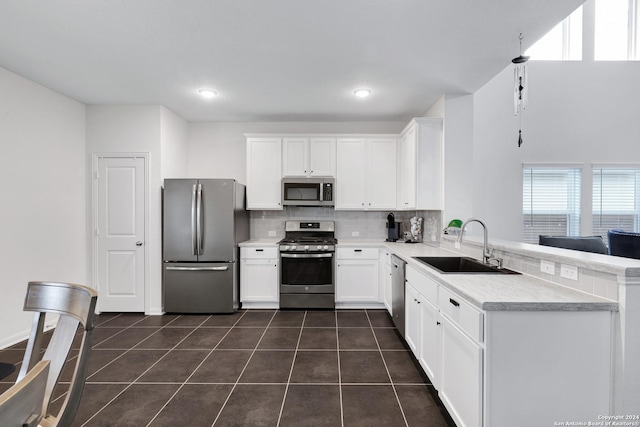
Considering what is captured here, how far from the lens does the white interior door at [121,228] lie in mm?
3828

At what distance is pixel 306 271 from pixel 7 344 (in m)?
3.11

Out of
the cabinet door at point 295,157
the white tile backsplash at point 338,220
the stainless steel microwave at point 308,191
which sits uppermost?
the cabinet door at point 295,157

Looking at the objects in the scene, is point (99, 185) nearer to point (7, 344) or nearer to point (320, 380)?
point (7, 344)

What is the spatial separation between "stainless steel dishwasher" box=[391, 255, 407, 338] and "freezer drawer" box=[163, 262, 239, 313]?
203cm

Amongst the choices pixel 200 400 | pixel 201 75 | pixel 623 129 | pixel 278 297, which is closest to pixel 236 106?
pixel 201 75

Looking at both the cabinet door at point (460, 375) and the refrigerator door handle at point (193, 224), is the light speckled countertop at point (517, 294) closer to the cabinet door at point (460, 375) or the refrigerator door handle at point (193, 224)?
the cabinet door at point (460, 375)

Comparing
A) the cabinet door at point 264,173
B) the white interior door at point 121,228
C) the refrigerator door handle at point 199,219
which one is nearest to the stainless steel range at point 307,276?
the cabinet door at point 264,173

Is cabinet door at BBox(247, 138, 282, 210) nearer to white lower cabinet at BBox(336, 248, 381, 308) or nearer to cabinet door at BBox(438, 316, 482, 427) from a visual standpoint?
white lower cabinet at BBox(336, 248, 381, 308)

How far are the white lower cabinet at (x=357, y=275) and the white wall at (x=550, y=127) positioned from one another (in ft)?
7.13

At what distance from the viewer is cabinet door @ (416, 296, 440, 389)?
2020mm

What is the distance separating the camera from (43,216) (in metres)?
3.25

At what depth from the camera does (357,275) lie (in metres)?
4.02

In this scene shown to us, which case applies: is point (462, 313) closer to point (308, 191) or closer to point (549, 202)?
point (308, 191)

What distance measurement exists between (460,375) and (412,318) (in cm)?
99
